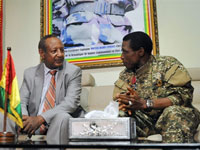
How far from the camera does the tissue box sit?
175 centimetres

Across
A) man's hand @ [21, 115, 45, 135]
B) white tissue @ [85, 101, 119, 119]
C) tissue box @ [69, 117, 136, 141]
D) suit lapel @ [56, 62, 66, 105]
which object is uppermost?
suit lapel @ [56, 62, 66, 105]

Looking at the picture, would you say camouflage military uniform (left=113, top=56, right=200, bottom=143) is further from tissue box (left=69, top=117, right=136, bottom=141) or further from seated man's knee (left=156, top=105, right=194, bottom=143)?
tissue box (left=69, top=117, right=136, bottom=141)

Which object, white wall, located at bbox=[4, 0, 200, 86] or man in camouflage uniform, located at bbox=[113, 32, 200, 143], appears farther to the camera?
white wall, located at bbox=[4, 0, 200, 86]

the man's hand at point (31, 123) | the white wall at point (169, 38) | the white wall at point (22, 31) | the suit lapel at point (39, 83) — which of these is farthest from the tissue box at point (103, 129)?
the white wall at point (22, 31)

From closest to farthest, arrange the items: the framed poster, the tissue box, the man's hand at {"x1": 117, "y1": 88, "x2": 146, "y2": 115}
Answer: the tissue box
the man's hand at {"x1": 117, "y1": 88, "x2": 146, "y2": 115}
the framed poster

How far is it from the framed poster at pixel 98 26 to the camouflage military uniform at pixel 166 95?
34.6 inches

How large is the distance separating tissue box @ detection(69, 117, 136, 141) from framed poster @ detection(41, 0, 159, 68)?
1672 mm

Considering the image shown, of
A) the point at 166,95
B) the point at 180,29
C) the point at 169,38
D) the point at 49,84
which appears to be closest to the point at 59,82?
the point at 49,84

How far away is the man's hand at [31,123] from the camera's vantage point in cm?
224

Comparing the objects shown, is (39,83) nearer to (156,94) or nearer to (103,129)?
(156,94)

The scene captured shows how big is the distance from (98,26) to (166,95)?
1.44 meters

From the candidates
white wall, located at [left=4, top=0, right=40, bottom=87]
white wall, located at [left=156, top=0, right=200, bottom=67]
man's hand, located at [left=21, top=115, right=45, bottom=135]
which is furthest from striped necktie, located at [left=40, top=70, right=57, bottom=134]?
white wall, located at [left=156, top=0, right=200, bottom=67]

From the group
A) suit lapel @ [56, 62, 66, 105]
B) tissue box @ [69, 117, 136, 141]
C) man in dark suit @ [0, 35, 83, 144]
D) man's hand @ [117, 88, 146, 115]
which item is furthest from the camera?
suit lapel @ [56, 62, 66, 105]

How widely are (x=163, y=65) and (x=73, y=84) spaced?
74 cm
